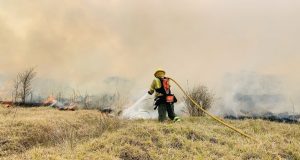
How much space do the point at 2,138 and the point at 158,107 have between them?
4.38 metres

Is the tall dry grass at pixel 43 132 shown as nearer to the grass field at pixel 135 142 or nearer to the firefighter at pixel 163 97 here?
the grass field at pixel 135 142

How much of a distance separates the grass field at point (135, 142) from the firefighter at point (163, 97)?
174 centimetres

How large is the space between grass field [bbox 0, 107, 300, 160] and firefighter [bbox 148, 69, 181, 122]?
174 centimetres

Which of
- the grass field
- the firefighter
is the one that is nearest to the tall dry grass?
the grass field

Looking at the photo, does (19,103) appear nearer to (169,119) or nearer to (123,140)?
(169,119)

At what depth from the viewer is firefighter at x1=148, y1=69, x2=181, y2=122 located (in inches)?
490

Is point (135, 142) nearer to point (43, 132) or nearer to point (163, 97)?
point (43, 132)

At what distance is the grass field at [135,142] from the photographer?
27.7 feet

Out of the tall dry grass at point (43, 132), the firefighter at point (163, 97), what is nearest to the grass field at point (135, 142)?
the tall dry grass at point (43, 132)

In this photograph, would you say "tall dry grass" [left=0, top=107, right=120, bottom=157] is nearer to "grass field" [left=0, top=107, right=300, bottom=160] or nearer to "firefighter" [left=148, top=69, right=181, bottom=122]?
"grass field" [left=0, top=107, right=300, bottom=160]

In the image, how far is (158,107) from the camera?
41.1 feet

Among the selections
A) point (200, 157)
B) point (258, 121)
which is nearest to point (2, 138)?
point (200, 157)

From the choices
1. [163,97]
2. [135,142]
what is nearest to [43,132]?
[135,142]

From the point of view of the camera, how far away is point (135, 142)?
8922 mm
